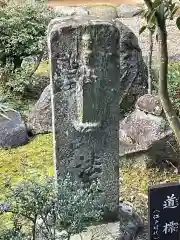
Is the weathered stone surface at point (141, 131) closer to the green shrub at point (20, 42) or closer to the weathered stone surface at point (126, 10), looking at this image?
the green shrub at point (20, 42)

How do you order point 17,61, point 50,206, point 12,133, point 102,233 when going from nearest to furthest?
point 50,206, point 102,233, point 12,133, point 17,61

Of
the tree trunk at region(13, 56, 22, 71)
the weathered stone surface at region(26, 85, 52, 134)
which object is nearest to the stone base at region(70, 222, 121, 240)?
the weathered stone surface at region(26, 85, 52, 134)

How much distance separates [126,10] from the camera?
35.3 ft

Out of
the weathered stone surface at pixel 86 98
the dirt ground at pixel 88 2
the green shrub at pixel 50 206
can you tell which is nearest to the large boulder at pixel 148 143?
the weathered stone surface at pixel 86 98

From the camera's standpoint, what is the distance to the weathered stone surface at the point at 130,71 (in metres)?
6.27

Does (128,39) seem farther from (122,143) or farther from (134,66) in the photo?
(122,143)

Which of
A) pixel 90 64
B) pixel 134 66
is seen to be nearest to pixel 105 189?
pixel 90 64

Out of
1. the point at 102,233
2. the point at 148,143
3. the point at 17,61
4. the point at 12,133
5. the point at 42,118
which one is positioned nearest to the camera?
the point at 102,233

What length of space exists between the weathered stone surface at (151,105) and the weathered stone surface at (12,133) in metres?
1.33

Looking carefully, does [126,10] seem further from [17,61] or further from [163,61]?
[163,61]

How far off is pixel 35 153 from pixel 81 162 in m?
1.76

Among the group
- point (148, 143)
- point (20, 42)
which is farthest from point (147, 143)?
point (20, 42)

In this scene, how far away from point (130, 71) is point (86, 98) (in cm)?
244

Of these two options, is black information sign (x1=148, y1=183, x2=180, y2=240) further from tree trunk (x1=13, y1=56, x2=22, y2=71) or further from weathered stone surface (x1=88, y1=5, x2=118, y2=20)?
weathered stone surface (x1=88, y1=5, x2=118, y2=20)
